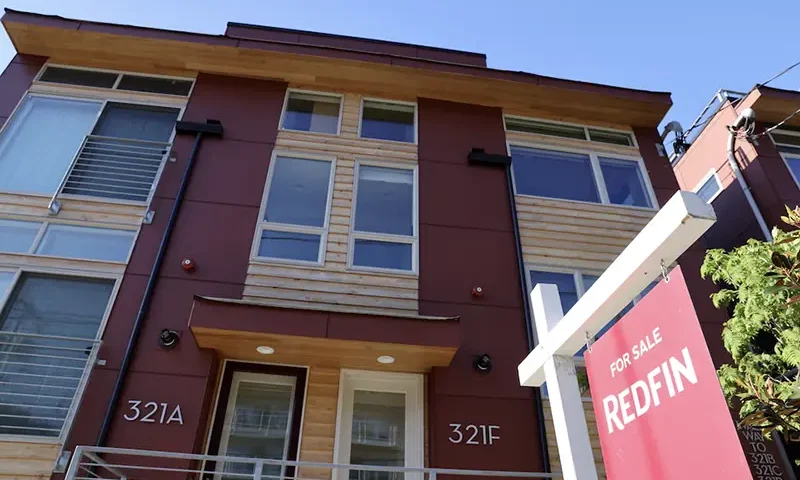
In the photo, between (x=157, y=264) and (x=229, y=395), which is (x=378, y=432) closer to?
(x=229, y=395)

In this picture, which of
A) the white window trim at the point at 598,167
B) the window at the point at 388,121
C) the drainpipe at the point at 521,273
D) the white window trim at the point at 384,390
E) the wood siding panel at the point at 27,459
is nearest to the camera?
the wood siding panel at the point at 27,459

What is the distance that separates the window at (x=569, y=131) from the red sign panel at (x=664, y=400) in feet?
22.8

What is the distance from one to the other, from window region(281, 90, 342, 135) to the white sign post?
19.2ft

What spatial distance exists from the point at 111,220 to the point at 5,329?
162cm

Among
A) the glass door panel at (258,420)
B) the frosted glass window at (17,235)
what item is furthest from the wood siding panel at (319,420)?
the frosted glass window at (17,235)

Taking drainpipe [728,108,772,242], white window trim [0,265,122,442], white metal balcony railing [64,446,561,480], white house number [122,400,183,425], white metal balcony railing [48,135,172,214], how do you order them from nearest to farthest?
white metal balcony railing [64,446,561,480]
white window trim [0,265,122,442]
white house number [122,400,183,425]
white metal balcony railing [48,135,172,214]
drainpipe [728,108,772,242]

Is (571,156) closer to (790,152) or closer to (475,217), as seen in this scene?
(475,217)

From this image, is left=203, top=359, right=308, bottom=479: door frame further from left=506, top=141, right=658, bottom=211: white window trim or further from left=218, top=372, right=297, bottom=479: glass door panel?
left=506, top=141, right=658, bottom=211: white window trim

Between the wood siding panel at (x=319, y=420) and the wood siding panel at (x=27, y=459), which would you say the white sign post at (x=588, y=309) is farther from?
the wood siding panel at (x=27, y=459)

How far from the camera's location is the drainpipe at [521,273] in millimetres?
5582

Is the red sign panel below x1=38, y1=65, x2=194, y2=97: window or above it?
below

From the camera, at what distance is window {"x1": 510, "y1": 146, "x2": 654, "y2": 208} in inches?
316

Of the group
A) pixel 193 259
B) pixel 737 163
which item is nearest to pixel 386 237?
pixel 193 259

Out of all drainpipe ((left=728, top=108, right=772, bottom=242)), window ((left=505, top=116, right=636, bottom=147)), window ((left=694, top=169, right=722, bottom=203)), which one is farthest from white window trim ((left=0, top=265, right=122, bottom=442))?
window ((left=694, top=169, right=722, bottom=203))
